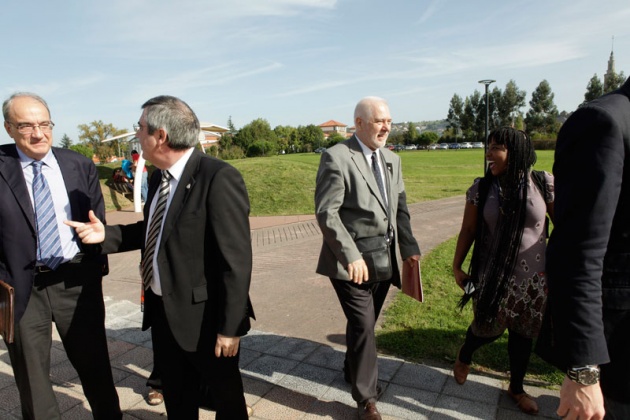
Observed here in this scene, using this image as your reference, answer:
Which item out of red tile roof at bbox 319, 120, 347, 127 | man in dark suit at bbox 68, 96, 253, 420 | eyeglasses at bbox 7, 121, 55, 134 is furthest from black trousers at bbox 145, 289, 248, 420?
red tile roof at bbox 319, 120, 347, 127

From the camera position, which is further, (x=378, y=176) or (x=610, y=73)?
(x=610, y=73)

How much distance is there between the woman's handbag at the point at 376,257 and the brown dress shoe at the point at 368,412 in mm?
795

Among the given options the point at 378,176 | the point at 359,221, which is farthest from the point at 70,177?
the point at 378,176

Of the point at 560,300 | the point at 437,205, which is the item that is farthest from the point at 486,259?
the point at 437,205

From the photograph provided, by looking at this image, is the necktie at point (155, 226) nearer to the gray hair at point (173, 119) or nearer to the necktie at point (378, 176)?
the gray hair at point (173, 119)

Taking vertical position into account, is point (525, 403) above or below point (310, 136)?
below

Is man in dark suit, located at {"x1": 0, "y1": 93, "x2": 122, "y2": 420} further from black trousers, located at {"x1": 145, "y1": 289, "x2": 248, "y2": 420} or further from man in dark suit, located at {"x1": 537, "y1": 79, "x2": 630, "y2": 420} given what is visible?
man in dark suit, located at {"x1": 537, "y1": 79, "x2": 630, "y2": 420}

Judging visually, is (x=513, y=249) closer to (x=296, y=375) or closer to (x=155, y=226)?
(x=296, y=375)

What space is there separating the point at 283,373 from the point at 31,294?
1.86 m

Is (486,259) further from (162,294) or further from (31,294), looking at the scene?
(31,294)

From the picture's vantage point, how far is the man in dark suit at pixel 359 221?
2.70m

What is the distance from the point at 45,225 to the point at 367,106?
2.16 meters

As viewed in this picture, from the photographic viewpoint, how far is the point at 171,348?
7.34ft

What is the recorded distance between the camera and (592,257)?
49.8 inches
